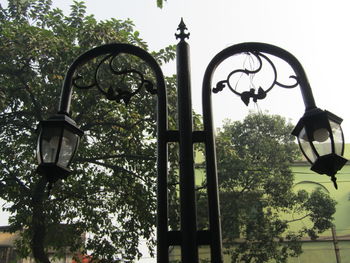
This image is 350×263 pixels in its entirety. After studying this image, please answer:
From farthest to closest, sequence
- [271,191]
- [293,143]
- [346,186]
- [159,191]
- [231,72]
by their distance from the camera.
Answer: [346,186] < [293,143] < [271,191] < [231,72] < [159,191]

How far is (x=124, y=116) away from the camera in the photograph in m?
10.8

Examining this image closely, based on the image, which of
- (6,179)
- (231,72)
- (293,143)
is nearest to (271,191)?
(293,143)

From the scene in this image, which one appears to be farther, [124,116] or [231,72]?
[124,116]

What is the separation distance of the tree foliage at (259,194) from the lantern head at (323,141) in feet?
32.6

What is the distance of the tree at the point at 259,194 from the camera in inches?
591

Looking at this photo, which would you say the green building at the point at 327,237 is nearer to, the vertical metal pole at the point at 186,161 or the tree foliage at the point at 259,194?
the tree foliage at the point at 259,194

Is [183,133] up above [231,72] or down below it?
below

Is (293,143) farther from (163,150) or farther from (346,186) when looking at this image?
(163,150)

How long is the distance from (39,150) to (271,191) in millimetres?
14526

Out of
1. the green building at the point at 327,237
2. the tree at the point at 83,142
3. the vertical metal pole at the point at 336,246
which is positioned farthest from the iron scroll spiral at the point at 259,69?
the vertical metal pole at the point at 336,246

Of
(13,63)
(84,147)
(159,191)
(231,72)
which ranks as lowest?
(159,191)

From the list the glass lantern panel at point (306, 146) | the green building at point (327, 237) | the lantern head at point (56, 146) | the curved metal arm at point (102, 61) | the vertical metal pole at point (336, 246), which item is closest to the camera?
the lantern head at point (56, 146)

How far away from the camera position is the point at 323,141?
261 centimetres

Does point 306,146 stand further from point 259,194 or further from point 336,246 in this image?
point 336,246
